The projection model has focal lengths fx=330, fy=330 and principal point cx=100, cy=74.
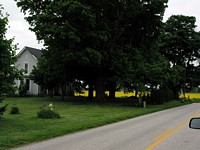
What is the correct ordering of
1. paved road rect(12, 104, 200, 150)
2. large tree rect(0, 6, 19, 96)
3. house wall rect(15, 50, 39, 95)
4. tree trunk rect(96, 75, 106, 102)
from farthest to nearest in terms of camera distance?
house wall rect(15, 50, 39, 95) < tree trunk rect(96, 75, 106, 102) < large tree rect(0, 6, 19, 96) < paved road rect(12, 104, 200, 150)

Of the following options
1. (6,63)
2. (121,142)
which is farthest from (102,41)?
(121,142)

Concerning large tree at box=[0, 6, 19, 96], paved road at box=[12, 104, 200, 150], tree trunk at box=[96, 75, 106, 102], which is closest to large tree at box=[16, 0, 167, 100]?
tree trunk at box=[96, 75, 106, 102]

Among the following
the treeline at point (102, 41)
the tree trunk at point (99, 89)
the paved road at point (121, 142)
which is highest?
the treeline at point (102, 41)

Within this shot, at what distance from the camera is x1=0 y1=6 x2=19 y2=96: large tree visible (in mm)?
14977

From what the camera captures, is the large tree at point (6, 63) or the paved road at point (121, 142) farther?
the large tree at point (6, 63)

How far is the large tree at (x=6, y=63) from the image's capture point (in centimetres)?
1498

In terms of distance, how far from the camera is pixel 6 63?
49.5 ft

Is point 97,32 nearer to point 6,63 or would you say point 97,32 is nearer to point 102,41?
point 102,41

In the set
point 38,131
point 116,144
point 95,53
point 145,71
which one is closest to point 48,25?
point 95,53

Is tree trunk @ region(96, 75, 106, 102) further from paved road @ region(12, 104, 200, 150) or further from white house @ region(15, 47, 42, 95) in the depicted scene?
paved road @ region(12, 104, 200, 150)

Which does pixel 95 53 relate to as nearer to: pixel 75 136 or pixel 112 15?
pixel 112 15

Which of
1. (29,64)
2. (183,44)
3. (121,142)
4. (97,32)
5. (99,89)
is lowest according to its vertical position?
(121,142)

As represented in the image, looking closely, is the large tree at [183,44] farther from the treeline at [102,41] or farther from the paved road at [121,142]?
the paved road at [121,142]

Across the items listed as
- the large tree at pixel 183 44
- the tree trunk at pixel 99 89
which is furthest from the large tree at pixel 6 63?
the large tree at pixel 183 44
